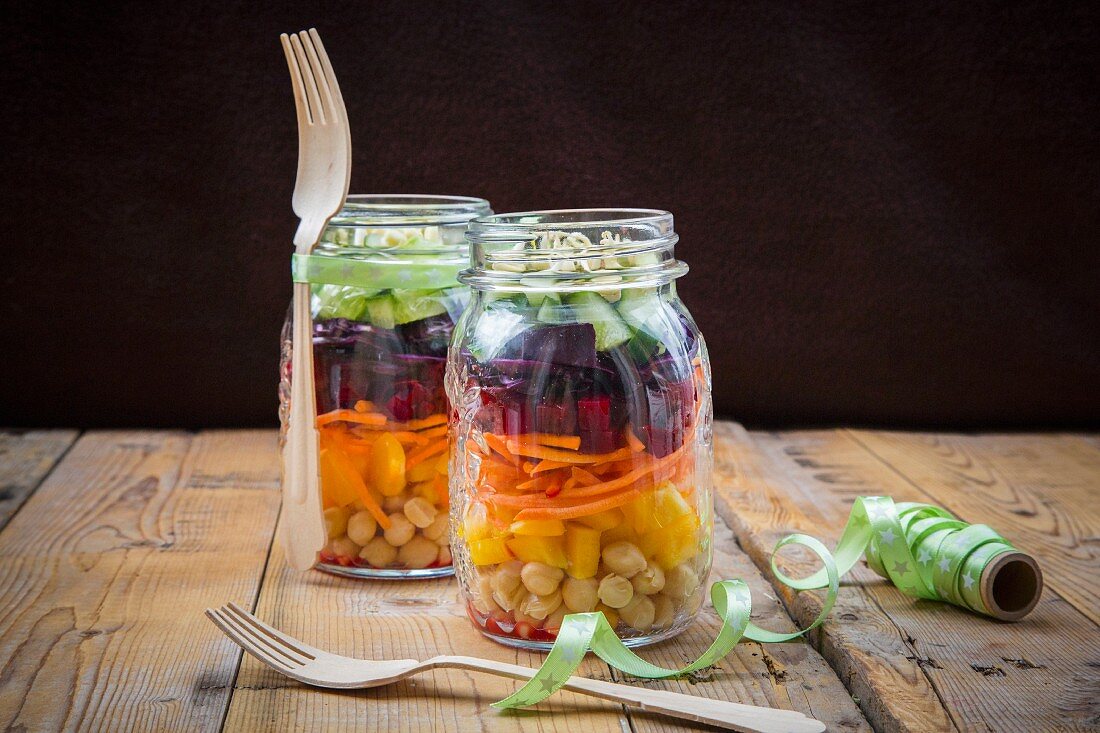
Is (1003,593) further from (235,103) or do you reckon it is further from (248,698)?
(235,103)

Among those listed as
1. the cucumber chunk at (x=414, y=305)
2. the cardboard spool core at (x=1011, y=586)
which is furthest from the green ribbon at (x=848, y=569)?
the cucumber chunk at (x=414, y=305)

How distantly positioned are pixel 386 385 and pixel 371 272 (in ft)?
0.26

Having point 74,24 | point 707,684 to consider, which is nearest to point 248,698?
point 707,684

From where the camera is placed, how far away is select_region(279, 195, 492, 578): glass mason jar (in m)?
0.79

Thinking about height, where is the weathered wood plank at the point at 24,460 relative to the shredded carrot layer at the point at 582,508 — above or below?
below

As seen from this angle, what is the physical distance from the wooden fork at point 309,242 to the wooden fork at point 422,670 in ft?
0.26

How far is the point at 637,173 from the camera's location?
1263 mm

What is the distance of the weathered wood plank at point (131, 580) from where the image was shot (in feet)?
2.03

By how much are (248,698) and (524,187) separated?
0.76 m

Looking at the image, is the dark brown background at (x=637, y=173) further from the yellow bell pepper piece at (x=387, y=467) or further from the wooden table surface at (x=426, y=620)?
the yellow bell pepper piece at (x=387, y=467)

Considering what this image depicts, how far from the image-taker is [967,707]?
1.97 feet

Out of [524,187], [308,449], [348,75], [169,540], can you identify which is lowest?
[169,540]

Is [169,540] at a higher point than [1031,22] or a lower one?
lower

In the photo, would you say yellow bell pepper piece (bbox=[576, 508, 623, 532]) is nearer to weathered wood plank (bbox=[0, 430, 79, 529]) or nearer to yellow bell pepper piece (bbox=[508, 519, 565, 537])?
yellow bell pepper piece (bbox=[508, 519, 565, 537])
